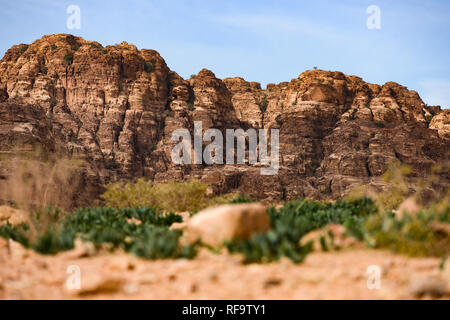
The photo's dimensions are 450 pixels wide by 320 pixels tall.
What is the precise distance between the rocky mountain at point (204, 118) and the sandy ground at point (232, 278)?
144ft

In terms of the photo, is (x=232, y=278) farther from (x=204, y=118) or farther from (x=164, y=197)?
(x=204, y=118)

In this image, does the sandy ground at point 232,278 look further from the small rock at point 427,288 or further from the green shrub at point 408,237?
the green shrub at point 408,237

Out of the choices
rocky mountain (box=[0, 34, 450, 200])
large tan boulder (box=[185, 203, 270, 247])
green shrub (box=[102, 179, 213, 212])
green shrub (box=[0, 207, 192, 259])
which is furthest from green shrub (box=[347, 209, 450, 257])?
rocky mountain (box=[0, 34, 450, 200])

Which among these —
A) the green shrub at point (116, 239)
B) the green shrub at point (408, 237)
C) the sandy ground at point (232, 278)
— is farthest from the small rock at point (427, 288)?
the green shrub at point (116, 239)

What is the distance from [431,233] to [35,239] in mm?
6866

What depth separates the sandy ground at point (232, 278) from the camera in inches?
194

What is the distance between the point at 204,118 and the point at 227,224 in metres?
58.2

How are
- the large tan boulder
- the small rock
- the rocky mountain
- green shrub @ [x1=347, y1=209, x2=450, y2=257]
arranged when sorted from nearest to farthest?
the small rock → green shrub @ [x1=347, y1=209, x2=450, y2=257] → the large tan boulder → the rocky mountain

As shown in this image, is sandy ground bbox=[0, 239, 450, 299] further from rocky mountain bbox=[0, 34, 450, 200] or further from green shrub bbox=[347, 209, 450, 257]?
rocky mountain bbox=[0, 34, 450, 200]

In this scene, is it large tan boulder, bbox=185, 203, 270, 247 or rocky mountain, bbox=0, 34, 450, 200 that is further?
rocky mountain, bbox=0, 34, 450, 200

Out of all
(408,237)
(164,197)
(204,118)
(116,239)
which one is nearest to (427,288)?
(408,237)

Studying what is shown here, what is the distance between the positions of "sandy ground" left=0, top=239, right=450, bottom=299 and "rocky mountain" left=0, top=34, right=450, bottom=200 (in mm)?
44028

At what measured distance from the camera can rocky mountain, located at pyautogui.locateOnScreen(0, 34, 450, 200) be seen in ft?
183

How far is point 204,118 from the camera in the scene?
6438 cm
